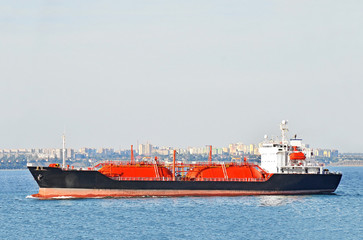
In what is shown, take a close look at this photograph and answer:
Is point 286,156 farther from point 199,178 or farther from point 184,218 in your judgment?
point 184,218

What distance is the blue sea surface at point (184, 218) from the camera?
55.4 meters

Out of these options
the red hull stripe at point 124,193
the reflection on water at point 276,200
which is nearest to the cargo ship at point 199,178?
the red hull stripe at point 124,193

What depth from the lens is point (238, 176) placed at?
274 ft

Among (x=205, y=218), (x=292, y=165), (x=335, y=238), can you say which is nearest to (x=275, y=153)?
(x=292, y=165)

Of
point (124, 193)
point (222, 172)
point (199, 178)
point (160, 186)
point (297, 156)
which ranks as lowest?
point (124, 193)

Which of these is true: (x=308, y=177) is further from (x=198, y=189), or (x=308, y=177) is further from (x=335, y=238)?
(x=335, y=238)

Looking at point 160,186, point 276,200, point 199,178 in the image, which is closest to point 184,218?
point 160,186

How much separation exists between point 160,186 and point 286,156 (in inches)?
701

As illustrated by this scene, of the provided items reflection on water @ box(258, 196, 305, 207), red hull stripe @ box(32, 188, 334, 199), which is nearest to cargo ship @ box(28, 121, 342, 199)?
red hull stripe @ box(32, 188, 334, 199)

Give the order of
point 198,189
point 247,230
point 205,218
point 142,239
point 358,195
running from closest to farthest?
point 142,239
point 247,230
point 205,218
point 198,189
point 358,195

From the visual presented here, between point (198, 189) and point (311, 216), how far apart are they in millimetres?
17876

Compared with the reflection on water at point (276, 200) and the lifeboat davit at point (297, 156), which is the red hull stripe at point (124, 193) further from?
the lifeboat davit at point (297, 156)

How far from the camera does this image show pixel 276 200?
78.0 m

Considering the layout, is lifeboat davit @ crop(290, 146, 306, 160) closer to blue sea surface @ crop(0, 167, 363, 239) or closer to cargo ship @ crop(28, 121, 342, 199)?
cargo ship @ crop(28, 121, 342, 199)
